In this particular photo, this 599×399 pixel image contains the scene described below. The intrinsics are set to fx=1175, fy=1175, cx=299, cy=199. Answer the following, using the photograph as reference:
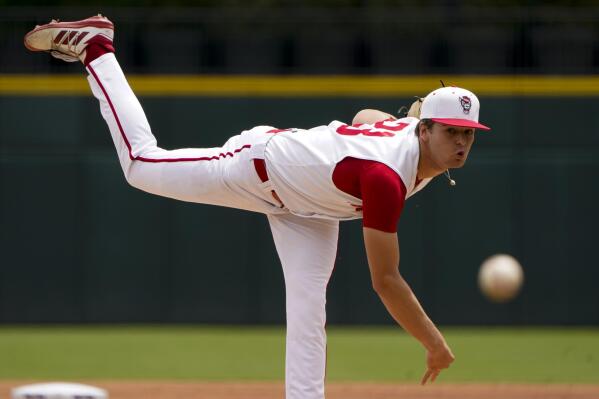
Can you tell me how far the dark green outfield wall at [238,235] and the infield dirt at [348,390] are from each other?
2.98 m

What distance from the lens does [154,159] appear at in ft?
16.7

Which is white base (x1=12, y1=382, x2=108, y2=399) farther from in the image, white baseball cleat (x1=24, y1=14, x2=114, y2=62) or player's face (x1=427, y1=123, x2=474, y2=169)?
white baseball cleat (x1=24, y1=14, x2=114, y2=62)

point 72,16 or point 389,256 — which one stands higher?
point 72,16

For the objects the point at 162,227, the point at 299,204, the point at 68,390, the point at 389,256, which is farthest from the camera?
the point at 162,227

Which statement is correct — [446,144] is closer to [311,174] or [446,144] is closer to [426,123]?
[426,123]

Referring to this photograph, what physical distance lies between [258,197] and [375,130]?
60cm

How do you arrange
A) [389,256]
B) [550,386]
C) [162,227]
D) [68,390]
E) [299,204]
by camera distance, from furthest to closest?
[162,227], [550,386], [299,204], [389,256], [68,390]

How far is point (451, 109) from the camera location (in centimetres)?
469

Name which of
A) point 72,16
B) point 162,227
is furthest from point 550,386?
point 72,16

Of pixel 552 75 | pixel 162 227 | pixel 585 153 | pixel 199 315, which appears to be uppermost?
pixel 552 75

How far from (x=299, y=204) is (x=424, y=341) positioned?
801 mm

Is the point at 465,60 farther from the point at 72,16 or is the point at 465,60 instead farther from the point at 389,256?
the point at 389,256

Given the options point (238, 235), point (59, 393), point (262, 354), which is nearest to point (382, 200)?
point (59, 393)

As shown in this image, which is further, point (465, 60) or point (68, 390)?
point (465, 60)
